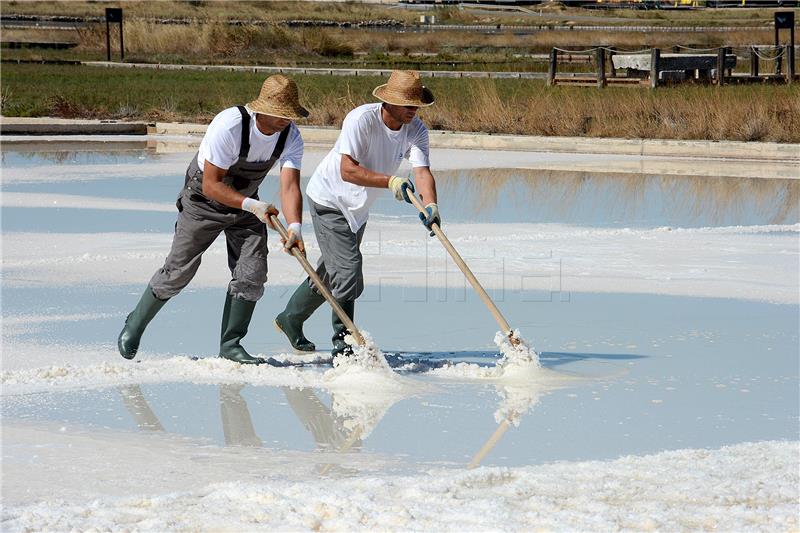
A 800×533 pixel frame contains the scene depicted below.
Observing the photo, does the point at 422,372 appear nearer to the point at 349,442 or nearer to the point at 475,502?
the point at 349,442

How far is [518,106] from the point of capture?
22.7 metres

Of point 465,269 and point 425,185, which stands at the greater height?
point 425,185

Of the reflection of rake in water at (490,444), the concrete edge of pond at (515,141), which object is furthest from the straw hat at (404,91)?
the concrete edge of pond at (515,141)

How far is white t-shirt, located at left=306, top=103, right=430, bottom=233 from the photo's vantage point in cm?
759

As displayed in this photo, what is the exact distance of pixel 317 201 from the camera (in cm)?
781

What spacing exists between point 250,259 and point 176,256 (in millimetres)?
382

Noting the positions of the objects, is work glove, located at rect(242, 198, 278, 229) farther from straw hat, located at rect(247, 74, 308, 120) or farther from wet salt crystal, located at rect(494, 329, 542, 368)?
wet salt crystal, located at rect(494, 329, 542, 368)

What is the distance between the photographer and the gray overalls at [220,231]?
7494 millimetres

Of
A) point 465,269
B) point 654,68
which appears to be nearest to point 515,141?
point 654,68

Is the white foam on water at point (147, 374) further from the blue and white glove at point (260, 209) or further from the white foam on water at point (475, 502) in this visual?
the white foam on water at point (475, 502)

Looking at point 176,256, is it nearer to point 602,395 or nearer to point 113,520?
point 602,395

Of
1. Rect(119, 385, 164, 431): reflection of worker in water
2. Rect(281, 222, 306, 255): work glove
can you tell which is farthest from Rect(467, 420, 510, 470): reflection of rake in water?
Rect(281, 222, 306, 255): work glove

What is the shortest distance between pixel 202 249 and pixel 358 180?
2.98 ft

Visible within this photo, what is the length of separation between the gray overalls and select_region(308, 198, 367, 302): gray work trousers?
1.05ft
